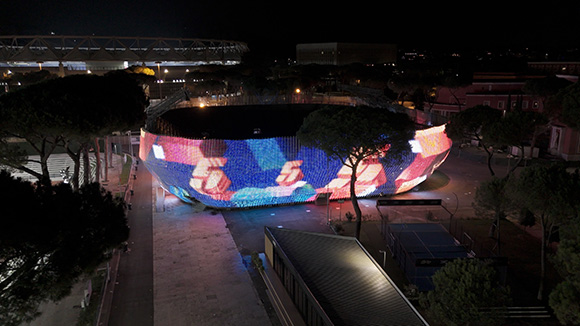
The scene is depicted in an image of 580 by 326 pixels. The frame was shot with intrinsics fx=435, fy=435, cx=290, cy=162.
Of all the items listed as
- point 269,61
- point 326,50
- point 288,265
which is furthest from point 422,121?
point 326,50

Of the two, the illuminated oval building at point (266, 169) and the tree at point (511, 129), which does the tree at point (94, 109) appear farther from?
the tree at point (511, 129)

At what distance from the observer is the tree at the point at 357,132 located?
17.1m

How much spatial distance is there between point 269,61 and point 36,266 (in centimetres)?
8371

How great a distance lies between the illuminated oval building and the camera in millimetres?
21531

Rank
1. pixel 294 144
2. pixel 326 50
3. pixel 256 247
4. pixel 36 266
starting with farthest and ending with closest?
1. pixel 326 50
2. pixel 294 144
3. pixel 256 247
4. pixel 36 266

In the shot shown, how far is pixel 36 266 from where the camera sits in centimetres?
1033

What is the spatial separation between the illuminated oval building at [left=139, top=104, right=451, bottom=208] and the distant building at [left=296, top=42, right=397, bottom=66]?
76.3 meters

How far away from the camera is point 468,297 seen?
10289mm

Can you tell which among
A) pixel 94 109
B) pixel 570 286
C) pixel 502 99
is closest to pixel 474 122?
pixel 570 286

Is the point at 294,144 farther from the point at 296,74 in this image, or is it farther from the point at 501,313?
the point at 296,74

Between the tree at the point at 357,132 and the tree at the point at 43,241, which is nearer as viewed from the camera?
the tree at the point at 43,241

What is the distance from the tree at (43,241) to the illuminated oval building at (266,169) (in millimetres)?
10245

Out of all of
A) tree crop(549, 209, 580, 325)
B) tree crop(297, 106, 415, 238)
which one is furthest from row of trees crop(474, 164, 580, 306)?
tree crop(297, 106, 415, 238)

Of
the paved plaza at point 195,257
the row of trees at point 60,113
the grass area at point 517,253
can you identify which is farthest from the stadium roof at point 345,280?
the row of trees at point 60,113
